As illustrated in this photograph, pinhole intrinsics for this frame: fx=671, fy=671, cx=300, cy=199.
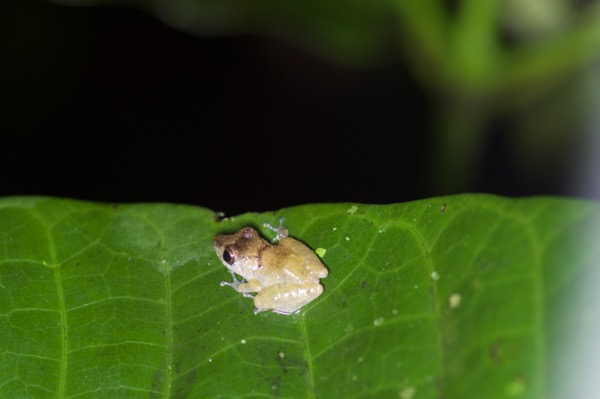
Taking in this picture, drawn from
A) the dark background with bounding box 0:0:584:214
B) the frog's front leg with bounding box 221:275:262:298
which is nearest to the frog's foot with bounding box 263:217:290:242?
the frog's front leg with bounding box 221:275:262:298

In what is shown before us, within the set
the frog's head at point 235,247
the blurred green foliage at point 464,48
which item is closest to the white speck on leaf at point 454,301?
the frog's head at point 235,247

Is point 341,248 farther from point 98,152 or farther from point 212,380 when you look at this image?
point 98,152

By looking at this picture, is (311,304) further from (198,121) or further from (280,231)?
(198,121)

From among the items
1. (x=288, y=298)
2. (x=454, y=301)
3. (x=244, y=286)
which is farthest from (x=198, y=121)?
(x=454, y=301)

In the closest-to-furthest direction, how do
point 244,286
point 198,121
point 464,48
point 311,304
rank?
1. point 311,304
2. point 244,286
3. point 464,48
4. point 198,121

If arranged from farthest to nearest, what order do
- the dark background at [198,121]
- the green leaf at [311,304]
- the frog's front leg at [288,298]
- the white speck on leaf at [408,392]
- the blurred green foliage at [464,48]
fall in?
the dark background at [198,121] → the blurred green foliage at [464,48] → the frog's front leg at [288,298] → the white speck on leaf at [408,392] → the green leaf at [311,304]

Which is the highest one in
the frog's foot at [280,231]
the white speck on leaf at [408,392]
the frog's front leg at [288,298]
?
the frog's foot at [280,231]

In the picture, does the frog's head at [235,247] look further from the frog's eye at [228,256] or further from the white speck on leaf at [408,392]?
the white speck on leaf at [408,392]

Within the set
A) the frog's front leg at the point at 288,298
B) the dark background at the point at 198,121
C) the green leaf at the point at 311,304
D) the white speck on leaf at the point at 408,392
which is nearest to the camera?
the green leaf at the point at 311,304
